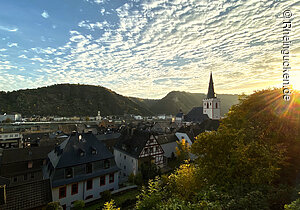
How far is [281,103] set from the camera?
45.5ft

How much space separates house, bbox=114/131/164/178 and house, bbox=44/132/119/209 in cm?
664

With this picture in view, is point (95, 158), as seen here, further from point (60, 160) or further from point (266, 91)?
point (266, 91)

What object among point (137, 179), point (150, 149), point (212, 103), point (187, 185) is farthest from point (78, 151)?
Result: point (212, 103)

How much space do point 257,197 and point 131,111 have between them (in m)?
173

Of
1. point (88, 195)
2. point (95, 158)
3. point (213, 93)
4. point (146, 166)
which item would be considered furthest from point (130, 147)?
point (213, 93)

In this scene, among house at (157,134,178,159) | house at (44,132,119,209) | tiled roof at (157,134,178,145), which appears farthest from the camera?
tiled roof at (157,134,178,145)

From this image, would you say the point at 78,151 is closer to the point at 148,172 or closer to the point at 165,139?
the point at 148,172

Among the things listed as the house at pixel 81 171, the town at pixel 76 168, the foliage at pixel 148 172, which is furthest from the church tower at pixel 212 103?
the house at pixel 81 171

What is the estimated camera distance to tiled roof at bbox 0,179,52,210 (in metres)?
14.5

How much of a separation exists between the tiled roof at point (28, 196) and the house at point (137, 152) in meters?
17.2

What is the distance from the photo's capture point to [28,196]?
15445 millimetres

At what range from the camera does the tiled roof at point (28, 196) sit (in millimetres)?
14531

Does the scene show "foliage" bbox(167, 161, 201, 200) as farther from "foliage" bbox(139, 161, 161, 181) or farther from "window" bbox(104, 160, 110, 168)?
"foliage" bbox(139, 161, 161, 181)

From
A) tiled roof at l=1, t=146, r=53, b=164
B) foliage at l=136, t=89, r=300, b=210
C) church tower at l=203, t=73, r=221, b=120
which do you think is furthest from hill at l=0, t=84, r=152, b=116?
foliage at l=136, t=89, r=300, b=210
